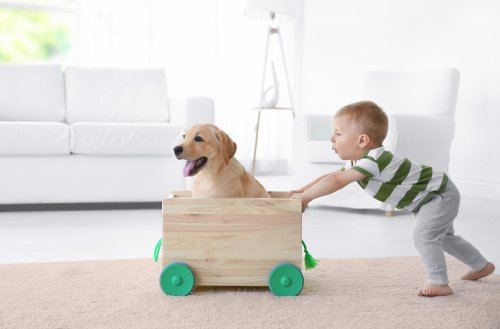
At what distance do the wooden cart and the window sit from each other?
4.86m

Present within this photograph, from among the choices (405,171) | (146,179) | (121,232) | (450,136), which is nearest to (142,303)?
(405,171)

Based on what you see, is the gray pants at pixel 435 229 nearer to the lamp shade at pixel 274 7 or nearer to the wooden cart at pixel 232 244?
the wooden cart at pixel 232 244

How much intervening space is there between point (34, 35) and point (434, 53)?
Result: 411cm

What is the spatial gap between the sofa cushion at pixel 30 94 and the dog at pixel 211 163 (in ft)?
7.96

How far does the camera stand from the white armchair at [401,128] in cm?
338

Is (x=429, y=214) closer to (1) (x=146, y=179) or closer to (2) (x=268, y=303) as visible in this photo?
(2) (x=268, y=303)

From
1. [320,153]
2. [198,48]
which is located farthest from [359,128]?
[198,48]

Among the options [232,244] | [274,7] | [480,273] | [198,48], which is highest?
[274,7]

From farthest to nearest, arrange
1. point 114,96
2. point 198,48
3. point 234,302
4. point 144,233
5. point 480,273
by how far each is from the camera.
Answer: point 198,48
point 114,96
point 144,233
point 480,273
point 234,302

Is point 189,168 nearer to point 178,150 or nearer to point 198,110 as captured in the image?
point 178,150

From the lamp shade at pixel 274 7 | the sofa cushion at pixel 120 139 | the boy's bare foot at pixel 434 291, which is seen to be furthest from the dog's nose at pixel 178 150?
the lamp shade at pixel 274 7

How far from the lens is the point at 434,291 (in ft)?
5.54

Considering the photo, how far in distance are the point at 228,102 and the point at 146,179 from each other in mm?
2901

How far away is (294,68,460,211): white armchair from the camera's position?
11.1ft
